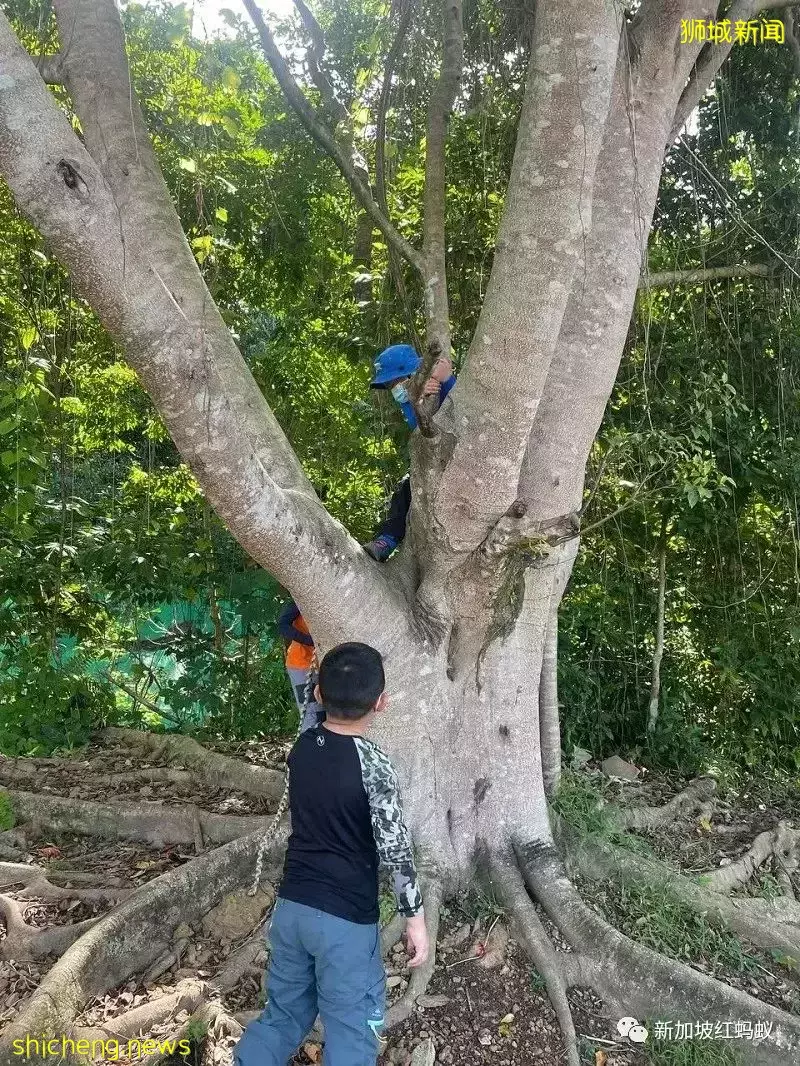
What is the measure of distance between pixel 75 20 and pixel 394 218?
101 inches

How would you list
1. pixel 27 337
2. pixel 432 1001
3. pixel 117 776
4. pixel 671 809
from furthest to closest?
pixel 117 776 → pixel 671 809 → pixel 27 337 → pixel 432 1001

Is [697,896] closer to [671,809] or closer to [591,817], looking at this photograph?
[591,817]

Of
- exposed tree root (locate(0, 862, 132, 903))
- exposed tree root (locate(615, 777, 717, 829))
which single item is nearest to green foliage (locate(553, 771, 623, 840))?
exposed tree root (locate(615, 777, 717, 829))

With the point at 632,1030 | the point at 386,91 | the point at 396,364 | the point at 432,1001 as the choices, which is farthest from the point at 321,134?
the point at 632,1030

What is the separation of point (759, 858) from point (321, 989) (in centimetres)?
296

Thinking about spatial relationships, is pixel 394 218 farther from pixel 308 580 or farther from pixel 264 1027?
pixel 264 1027

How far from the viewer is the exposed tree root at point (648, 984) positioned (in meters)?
2.86

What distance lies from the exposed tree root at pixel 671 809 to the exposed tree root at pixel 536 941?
977 millimetres

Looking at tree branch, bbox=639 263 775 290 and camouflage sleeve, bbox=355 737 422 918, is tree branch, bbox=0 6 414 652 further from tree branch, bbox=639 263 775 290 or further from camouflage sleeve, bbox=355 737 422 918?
tree branch, bbox=639 263 775 290

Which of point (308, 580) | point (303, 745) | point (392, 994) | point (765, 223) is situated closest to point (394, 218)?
point (765, 223)

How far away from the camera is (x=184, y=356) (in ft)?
8.85

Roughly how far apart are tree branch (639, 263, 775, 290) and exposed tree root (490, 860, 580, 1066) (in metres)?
3.09

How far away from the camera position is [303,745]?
8.25 feet

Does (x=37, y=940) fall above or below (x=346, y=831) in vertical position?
below
